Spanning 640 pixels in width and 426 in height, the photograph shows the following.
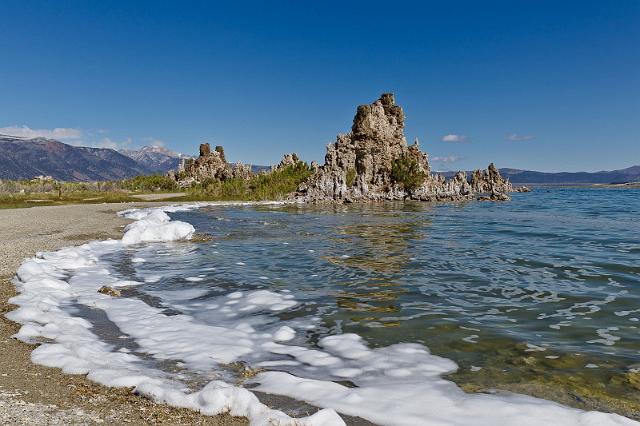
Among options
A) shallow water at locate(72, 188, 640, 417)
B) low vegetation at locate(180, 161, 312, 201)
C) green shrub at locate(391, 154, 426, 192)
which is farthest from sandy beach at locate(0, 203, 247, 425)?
green shrub at locate(391, 154, 426, 192)

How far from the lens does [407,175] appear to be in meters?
113

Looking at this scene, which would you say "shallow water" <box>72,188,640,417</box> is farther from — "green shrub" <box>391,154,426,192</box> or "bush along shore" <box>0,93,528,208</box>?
"green shrub" <box>391,154,426,192</box>

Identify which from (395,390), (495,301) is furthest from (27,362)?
(495,301)

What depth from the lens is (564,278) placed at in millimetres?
15367

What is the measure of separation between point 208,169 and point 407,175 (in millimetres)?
82927

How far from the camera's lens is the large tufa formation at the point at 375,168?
10125cm

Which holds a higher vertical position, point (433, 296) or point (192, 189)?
point (192, 189)

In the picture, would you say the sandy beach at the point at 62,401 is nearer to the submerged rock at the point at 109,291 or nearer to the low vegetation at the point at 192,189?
the submerged rock at the point at 109,291

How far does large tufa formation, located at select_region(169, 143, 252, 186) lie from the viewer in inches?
5797

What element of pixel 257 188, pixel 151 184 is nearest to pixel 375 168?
pixel 257 188

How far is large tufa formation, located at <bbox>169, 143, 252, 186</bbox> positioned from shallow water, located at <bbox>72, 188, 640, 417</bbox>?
12392 cm

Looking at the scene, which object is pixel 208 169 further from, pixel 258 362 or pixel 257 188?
pixel 258 362

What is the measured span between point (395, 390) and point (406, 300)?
5.86m

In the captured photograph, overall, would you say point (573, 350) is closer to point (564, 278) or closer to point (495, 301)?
point (495, 301)
